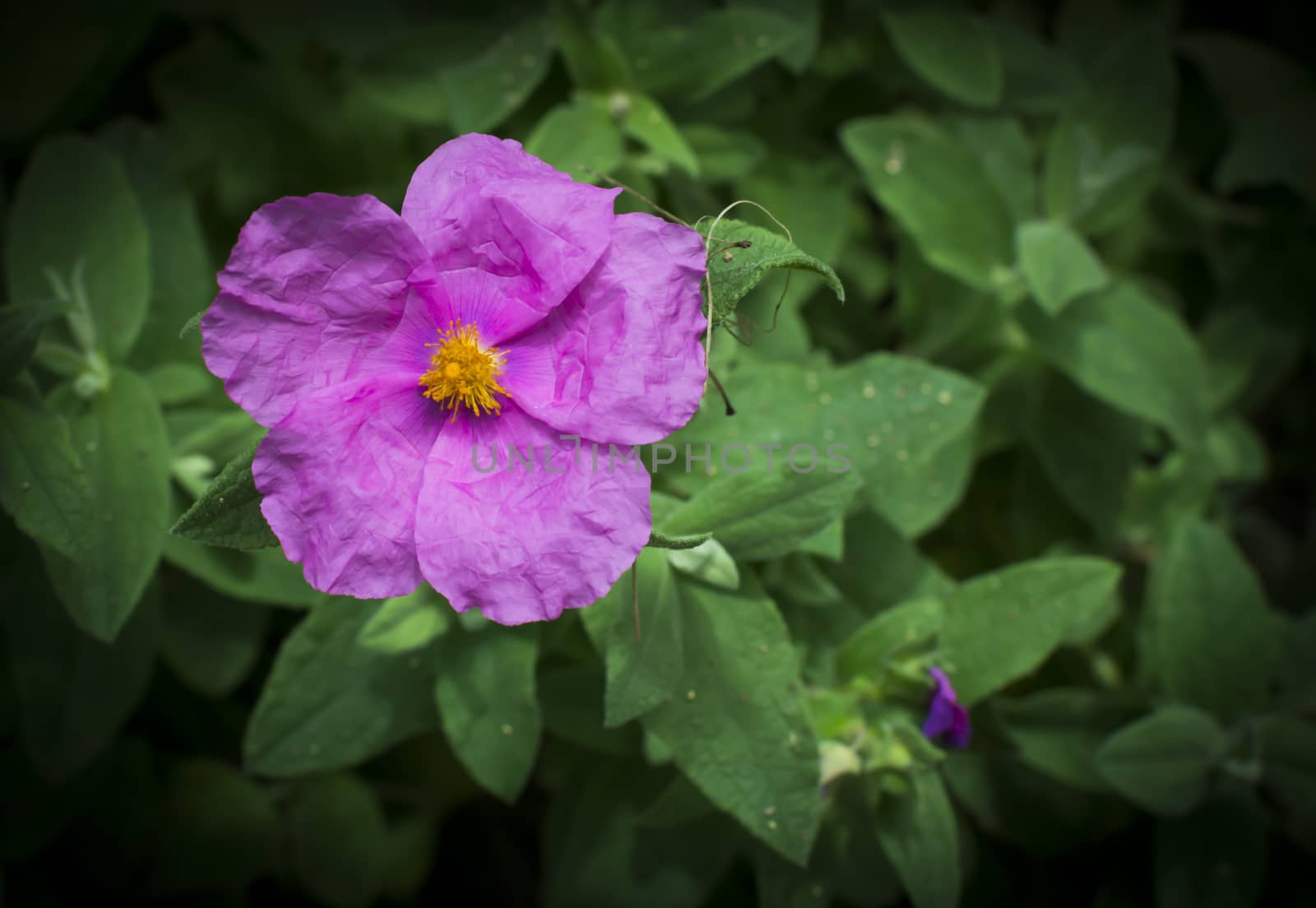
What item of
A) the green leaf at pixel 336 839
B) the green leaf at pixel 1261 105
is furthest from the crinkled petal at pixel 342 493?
the green leaf at pixel 1261 105

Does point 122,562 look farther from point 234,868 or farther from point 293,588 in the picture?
point 234,868

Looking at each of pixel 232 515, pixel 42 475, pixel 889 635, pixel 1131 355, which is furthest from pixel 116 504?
pixel 1131 355

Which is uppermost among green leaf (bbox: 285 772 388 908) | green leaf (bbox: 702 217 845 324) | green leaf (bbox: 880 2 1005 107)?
green leaf (bbox: 702 217 845 324)

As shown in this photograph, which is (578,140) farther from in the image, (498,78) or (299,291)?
(299,291)

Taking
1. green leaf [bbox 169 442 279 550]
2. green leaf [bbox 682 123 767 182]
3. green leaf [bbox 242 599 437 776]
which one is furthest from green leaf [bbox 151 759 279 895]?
green leaf [bbox 682 123 767 182]

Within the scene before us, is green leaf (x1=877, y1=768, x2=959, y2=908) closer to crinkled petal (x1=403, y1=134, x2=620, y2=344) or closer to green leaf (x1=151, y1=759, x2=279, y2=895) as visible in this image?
crinkled petal (x1=403, y1=134, x2=620, y2=344)

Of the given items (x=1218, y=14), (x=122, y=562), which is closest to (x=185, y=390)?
(x=122, y=562)
